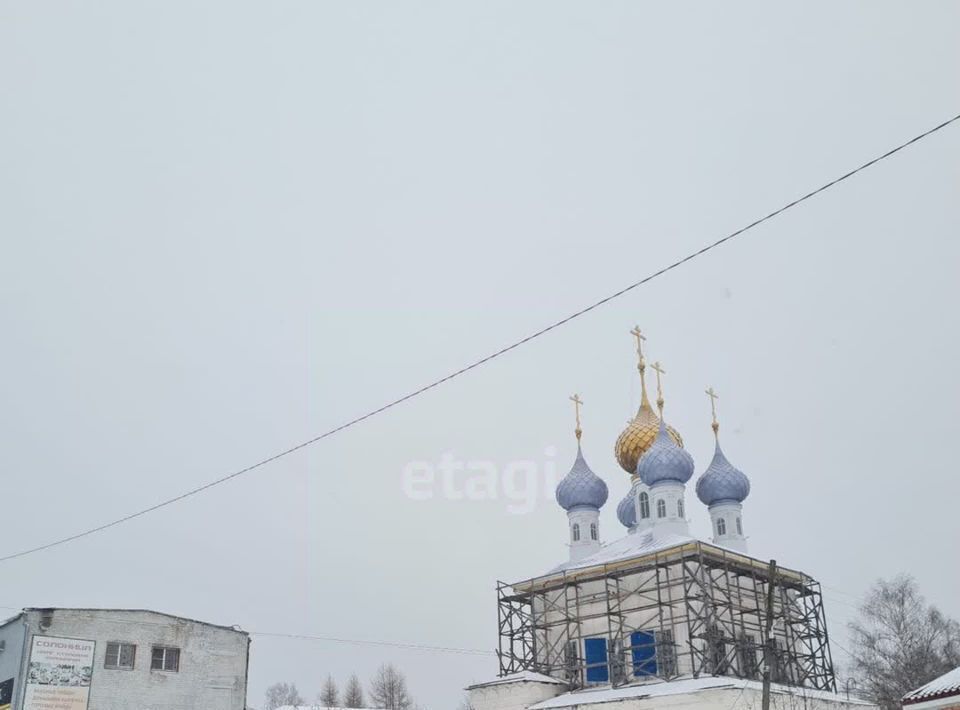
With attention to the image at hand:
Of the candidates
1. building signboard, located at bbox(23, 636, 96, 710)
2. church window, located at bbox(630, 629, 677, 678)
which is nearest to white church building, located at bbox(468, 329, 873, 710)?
church window, located at bbox(630, 629, 677, 678)

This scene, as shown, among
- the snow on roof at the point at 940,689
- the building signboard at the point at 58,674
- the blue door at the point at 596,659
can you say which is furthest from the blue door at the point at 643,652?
the building signboard at the point at 58,674

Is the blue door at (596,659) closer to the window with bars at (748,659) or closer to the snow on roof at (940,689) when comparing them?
the window with bars at (748,659)

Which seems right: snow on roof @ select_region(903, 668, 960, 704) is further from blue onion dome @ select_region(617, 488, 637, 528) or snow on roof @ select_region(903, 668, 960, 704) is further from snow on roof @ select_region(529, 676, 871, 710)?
blue onion dome @ select_region(617, 488, 637, 528)

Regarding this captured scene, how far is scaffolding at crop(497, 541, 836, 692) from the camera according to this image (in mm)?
34000

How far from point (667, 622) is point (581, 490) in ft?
33.2

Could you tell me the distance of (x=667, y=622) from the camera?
1383 inches

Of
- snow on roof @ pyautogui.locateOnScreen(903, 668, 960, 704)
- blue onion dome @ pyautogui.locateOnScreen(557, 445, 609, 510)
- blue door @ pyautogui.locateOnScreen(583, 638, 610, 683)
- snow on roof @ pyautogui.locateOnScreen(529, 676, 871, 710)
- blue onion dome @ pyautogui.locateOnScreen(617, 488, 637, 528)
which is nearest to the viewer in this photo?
snow on roof @ pyautogui.locateOnScreen(903, 668, 960, 704)

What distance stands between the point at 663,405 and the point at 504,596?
1107 centimetres

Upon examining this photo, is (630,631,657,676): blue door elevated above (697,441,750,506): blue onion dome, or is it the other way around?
(697,441,750,506): blue onion dome

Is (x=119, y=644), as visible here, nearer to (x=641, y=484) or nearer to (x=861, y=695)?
(x=641, y=484)

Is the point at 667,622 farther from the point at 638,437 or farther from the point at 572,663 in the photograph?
the point at 638,437

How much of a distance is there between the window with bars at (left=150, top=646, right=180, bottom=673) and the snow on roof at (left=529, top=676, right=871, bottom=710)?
1130 cm

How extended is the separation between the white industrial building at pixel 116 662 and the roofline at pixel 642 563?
1148 centimetres

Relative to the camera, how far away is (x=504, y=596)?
39969 mm
